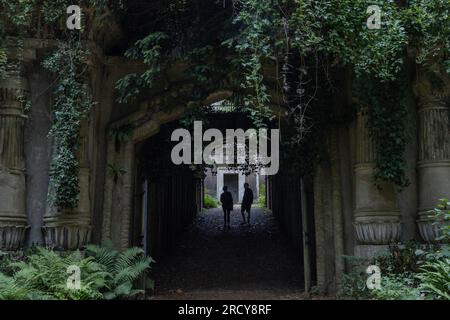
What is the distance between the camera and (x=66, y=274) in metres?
6.74

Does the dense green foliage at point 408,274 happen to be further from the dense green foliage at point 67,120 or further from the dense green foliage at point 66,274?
the dense green foliage at point 67,120

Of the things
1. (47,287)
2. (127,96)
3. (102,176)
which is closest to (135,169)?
(102,176)

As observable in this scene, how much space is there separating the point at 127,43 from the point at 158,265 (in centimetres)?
572

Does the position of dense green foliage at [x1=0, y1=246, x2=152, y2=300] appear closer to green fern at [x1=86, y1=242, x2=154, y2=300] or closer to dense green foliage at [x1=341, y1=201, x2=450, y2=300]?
green fern at [x1=86, y1=242, x2=154, y2=300]

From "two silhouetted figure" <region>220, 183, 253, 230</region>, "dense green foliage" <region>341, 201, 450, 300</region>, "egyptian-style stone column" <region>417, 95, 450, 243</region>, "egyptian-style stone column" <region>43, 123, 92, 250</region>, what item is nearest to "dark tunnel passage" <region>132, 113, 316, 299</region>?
"two silhouetted figure" <region>220, 183, 253, 230</region>

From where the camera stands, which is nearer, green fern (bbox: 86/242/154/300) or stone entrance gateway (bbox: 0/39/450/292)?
green fern (bbox: 86/242/154/300)

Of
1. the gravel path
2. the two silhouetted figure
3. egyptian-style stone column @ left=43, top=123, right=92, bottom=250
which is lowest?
the gravel path

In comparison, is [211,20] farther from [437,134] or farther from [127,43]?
[437,134]

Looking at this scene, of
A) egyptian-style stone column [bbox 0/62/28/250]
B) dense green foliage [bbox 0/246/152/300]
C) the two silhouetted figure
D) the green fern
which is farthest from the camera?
the two silhouetted figure

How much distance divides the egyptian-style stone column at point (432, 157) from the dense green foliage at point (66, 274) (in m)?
4.41

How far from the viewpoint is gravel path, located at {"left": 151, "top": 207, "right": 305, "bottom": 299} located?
9805mm

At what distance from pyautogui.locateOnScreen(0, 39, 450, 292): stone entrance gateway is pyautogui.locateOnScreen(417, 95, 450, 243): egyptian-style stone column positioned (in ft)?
0.05

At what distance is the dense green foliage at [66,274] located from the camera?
20.3 ft

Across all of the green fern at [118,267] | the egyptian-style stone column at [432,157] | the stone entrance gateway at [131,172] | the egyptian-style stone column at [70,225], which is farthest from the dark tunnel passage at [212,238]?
the egyptian-style stone column at [432,157]
